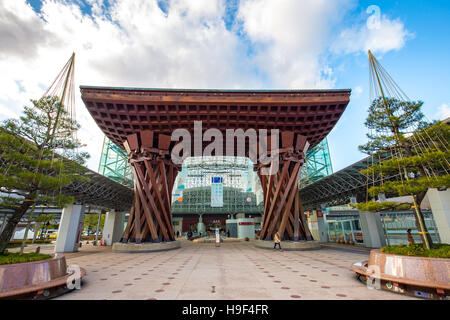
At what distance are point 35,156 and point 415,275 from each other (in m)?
11.3

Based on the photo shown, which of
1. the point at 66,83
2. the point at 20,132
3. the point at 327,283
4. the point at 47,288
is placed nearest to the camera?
the point at 47,288

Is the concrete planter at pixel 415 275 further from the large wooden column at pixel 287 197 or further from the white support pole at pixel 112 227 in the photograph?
the white support pole at pixel 112 227

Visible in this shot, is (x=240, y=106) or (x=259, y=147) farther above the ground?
(x=240, y=106)

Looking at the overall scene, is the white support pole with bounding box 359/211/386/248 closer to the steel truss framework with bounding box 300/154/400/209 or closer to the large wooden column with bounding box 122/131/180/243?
the steel truss framework with bounding box 300/154/400/209

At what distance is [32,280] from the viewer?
457 cm

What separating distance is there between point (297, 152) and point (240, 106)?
21.5 feet

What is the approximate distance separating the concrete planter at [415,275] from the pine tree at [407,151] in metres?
1.40

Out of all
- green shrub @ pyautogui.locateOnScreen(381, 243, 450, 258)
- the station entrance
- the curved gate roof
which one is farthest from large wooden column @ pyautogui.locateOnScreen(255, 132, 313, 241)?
green shrub @ pyautogui.locateOnScreen(381, 243, 450, 258)

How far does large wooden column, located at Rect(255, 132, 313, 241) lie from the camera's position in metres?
16.4

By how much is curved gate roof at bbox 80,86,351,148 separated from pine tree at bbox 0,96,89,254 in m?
8.00
